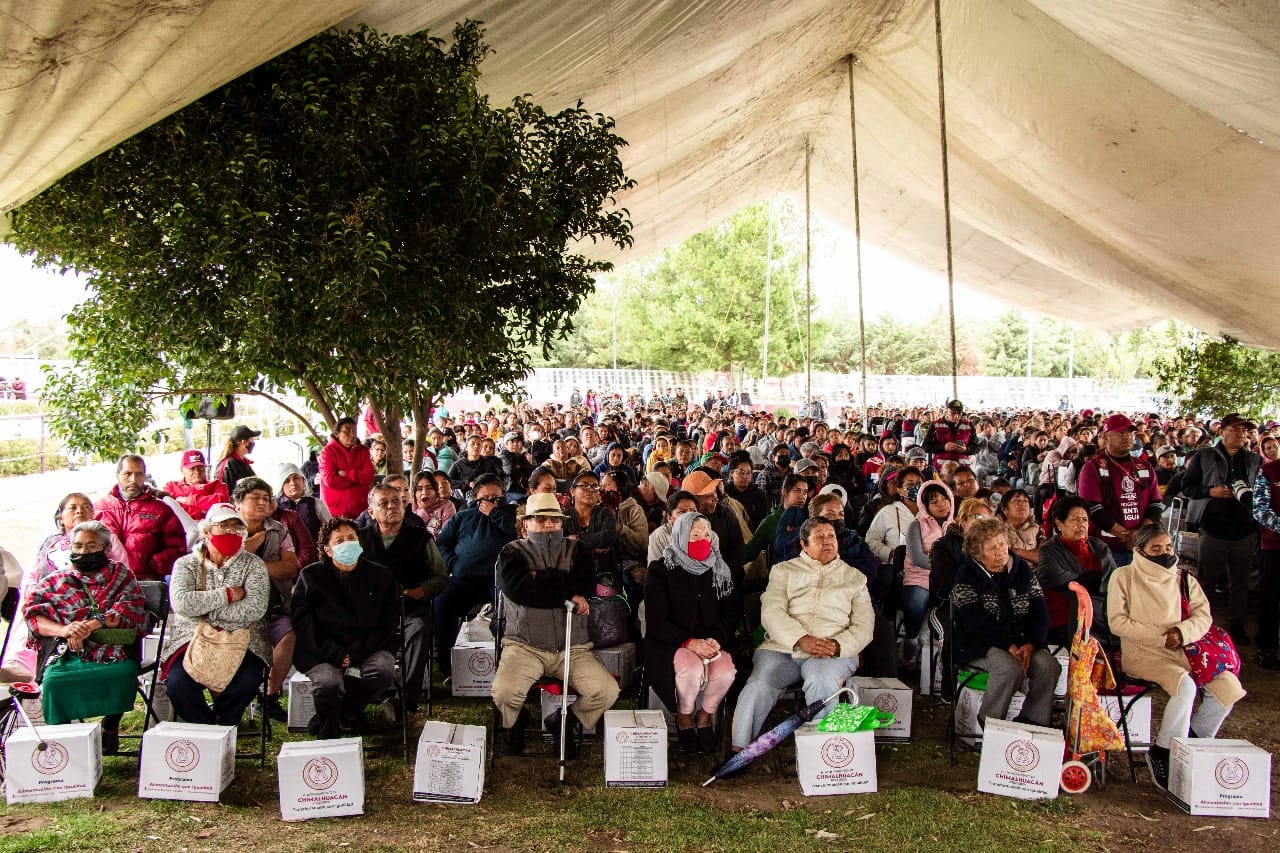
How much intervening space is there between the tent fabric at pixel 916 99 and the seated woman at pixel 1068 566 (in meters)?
3.06

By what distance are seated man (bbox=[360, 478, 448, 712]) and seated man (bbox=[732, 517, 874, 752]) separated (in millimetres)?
1798

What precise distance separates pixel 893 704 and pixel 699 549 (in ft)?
4.28

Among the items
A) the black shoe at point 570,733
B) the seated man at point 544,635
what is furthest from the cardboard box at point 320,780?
the black shoe at point 570,733

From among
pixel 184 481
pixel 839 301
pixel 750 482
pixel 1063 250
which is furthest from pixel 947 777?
pixel 839 301

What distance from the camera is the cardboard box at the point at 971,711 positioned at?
4.97m

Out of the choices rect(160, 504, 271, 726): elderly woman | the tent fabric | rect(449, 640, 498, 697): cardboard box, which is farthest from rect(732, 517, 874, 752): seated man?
the tent fabric

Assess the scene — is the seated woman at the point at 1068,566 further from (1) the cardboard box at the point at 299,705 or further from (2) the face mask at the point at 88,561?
(2) the face mask at the point at 88,561

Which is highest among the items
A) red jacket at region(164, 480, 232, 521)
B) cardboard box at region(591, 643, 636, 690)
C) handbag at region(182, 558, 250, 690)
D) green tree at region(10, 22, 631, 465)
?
green tree at region(10, 22, 631, 465)

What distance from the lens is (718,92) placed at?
34.8 ft

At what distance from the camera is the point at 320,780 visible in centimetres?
415

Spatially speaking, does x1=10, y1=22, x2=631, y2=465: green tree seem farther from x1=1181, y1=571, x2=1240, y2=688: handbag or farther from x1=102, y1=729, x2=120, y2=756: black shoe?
x1=1181, y1=571, x2=1240, y2=688: handbag

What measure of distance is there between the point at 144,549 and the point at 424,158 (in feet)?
8.91

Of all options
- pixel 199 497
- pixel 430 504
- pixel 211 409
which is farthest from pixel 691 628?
pixel 211 409

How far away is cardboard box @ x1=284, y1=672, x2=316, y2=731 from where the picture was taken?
5.06 metres
